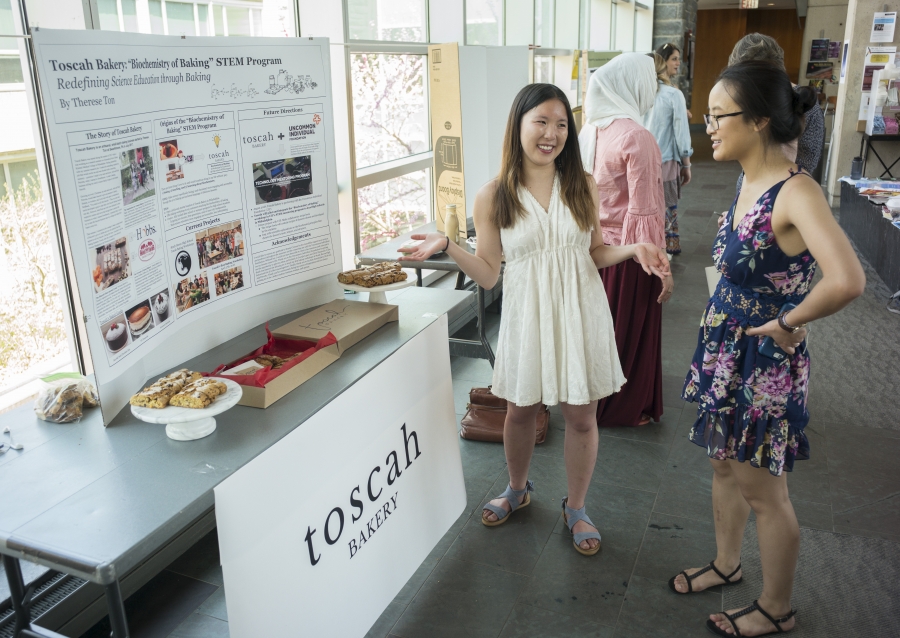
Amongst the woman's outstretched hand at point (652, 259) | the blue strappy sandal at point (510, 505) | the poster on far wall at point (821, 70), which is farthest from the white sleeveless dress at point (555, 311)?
the poster on far wall at point (821, 70)

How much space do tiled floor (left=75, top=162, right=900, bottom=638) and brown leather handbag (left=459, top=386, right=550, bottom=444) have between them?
2.0 inches

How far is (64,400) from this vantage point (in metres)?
1.72

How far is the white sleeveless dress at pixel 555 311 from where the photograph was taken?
2.20m

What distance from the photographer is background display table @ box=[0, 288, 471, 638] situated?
1273mm

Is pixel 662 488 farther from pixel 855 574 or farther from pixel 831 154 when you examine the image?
pixel 831 154

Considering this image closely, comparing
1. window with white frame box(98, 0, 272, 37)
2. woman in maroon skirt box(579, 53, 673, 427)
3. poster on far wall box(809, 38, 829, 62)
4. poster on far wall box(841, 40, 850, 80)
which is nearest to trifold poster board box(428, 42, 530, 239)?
woman in maroon skirt box(579, 53, 673, 427)

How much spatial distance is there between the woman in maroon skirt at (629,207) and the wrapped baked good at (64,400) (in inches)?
81.7

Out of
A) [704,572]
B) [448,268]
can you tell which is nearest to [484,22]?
[448,268]

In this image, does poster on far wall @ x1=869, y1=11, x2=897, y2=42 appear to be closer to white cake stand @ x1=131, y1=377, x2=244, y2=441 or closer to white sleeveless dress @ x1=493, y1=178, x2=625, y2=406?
white sleeveless dress @ x1=493, y1=178, x2=625, y2=406

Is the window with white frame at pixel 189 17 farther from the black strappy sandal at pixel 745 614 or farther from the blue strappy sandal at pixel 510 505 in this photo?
the black strappy sandal at pixel 745 614

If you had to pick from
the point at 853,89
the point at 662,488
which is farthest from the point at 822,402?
the point at 853,89

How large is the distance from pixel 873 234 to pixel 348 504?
525 centimetres

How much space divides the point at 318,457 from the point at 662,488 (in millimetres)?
1575

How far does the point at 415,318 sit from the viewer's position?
96.9 inches
